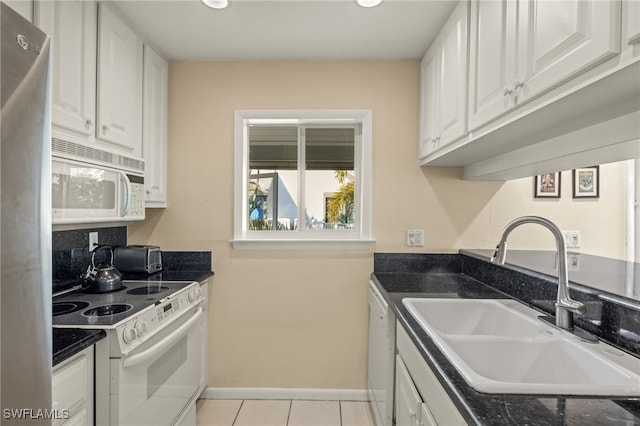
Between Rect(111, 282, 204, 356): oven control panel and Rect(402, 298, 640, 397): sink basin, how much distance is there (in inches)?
46.2

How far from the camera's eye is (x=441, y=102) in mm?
1934

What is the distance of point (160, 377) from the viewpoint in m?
1.65

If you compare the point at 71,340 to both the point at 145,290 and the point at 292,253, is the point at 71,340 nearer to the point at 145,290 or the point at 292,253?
the point at 145,290

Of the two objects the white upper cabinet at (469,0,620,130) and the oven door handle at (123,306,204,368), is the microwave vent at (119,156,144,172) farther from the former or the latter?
the white upper cabinet at (469,0,620,130)

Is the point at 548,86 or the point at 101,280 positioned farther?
the point at 101,280

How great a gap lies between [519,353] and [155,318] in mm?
1550

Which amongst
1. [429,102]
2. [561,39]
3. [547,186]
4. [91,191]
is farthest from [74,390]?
[547,186]

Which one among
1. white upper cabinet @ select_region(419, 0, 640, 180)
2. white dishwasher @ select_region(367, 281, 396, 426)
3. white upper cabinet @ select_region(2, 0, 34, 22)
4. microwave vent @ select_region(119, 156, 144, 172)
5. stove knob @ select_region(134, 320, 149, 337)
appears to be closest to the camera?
white upper cabinet @ select_region(419, 0, 640, 180)

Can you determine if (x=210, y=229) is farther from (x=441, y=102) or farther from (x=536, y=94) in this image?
(x=536, y=94)

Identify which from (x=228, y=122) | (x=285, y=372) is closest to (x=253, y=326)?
(x=285, y=372)

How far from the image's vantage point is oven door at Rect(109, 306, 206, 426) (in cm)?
135

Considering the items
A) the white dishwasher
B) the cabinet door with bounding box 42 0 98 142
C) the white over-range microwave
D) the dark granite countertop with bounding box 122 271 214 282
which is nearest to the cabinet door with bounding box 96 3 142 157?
the cabinet door with bounding box 42 0 98 142

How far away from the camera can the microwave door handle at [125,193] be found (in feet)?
5.85

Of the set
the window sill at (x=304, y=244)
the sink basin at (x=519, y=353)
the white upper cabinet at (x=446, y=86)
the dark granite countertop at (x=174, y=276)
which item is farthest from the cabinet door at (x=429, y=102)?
the dark granite countertop at (x=174, y=276)
